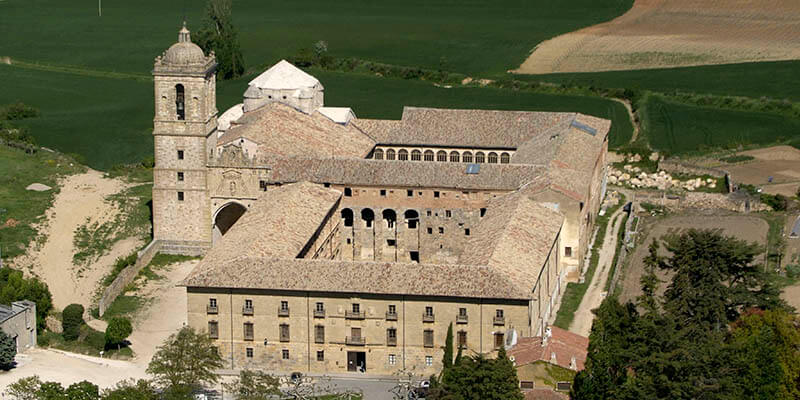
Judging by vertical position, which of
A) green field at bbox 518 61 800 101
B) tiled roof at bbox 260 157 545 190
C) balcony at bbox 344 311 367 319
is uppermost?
green field at bbox 518 61 800 101

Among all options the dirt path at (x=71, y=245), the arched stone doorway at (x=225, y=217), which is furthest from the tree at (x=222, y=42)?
the arched stone doorway at (x=225, y=217)

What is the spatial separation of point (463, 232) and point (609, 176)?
29.4 m

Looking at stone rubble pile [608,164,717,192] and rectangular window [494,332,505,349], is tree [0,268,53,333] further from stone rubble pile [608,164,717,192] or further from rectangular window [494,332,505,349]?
stone rubble pile [608,164,717,192]

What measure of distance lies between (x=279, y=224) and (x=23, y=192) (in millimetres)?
34239

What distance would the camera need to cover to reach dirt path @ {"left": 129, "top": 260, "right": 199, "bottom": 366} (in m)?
90.1

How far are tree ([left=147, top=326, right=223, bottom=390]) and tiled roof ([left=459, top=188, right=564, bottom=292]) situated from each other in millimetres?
16275

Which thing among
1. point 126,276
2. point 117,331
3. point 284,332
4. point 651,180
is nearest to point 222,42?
point 651,180

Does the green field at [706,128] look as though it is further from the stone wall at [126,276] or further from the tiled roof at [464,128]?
the stone wall at [126,276]

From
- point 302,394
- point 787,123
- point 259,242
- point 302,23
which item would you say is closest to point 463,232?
point 259,242

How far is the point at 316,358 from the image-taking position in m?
85.2

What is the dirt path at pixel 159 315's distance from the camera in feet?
296

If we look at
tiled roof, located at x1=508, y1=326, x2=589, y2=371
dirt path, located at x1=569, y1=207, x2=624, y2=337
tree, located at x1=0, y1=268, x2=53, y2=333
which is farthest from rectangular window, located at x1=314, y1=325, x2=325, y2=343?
tree, located at x1=0, y1=268, x2=53, y2=333

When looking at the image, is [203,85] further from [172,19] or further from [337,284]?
[172,19]

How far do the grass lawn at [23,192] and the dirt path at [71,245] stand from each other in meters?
0.93
